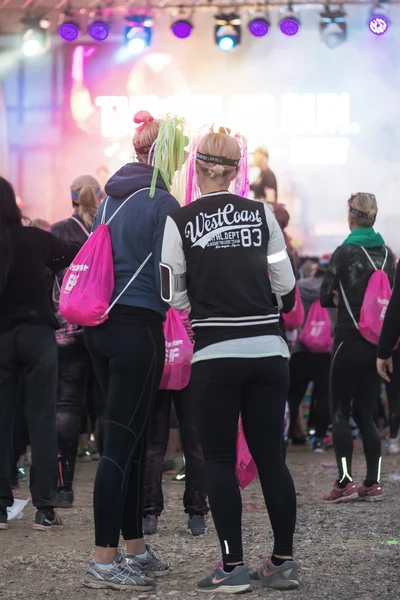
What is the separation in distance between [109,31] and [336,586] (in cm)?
1157

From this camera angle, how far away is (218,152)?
4.12 meters

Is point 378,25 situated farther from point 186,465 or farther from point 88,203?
point 186,465

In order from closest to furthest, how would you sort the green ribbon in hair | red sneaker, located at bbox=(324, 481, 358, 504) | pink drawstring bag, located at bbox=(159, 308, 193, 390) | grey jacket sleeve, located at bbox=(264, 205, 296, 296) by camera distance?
grey jacket sleeve, located at bbox=(264, 205, 296, 296) < the green ribbon in hair < pink drawstring bag, located at bbox=(159, 308, 193, 390) < red sneaker, located at bbox=(324, 481, 358, 504)

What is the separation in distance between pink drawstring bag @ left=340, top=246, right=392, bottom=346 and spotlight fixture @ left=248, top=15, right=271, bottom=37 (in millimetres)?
8377

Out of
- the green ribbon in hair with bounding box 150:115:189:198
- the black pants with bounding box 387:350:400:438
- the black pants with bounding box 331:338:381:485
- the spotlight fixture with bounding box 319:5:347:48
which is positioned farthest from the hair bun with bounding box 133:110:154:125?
the spotlight fixture with bounding box 319:5:347:48

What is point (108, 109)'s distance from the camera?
1587 cm

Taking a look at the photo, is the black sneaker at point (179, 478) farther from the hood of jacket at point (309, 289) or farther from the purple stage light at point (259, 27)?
the purple stage light at point (259, 27)

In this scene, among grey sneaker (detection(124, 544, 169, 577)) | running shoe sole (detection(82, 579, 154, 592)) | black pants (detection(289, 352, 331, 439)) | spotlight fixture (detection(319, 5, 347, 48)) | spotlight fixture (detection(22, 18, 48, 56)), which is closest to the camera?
running shoe sole (detection(82, 579, 154, 592))

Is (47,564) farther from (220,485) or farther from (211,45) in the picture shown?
(211,45)

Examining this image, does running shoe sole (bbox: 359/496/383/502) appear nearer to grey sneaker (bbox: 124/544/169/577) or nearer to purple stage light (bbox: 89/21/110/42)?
grey sneaker (bbox: 124/544/169/577)

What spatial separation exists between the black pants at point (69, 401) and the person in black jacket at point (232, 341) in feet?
7.82

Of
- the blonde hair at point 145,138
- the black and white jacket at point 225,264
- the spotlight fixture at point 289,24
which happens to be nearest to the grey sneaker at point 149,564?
the black and white jacket at point 225,264

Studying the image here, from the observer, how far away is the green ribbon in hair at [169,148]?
4.56m

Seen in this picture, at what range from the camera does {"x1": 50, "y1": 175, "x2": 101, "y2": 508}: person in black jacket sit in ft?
20.8
